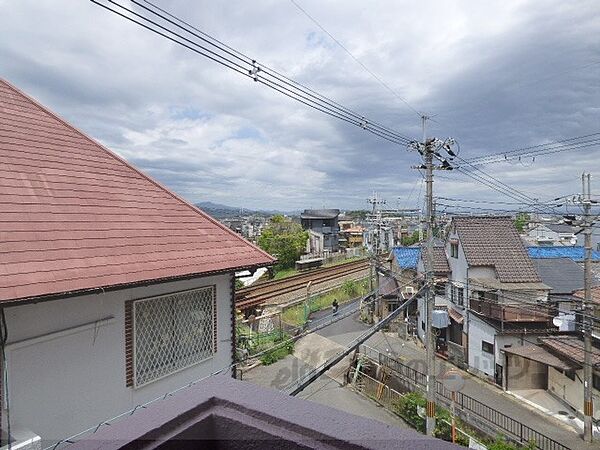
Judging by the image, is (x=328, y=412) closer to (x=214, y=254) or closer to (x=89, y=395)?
(x=89, y=395)

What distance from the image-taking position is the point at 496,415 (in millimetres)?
15734

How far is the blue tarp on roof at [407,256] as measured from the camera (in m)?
29.5

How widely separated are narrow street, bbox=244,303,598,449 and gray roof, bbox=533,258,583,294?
23.6 ft

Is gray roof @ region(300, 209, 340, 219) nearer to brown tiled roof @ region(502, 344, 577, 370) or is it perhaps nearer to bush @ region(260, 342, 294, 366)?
brown tiled roof @ region(502, 344, 577, 370)

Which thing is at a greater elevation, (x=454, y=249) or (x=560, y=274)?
(x=454, y=249)

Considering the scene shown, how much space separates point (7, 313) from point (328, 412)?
4.45m

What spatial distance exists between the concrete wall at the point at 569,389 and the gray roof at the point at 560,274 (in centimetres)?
511

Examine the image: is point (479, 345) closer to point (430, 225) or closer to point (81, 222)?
point (430, 225)

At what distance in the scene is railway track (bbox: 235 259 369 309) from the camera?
21.4 meters

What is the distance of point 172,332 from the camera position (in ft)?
22.0

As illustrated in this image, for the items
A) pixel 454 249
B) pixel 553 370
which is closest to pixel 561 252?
pixel 454 249

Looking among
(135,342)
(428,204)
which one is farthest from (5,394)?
(428,204)

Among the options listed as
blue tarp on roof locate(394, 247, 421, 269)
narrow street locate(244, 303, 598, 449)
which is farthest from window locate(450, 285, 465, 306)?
blue tarp on roof locate(394, 247, 421, 269)

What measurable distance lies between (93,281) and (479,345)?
67.6 feet
